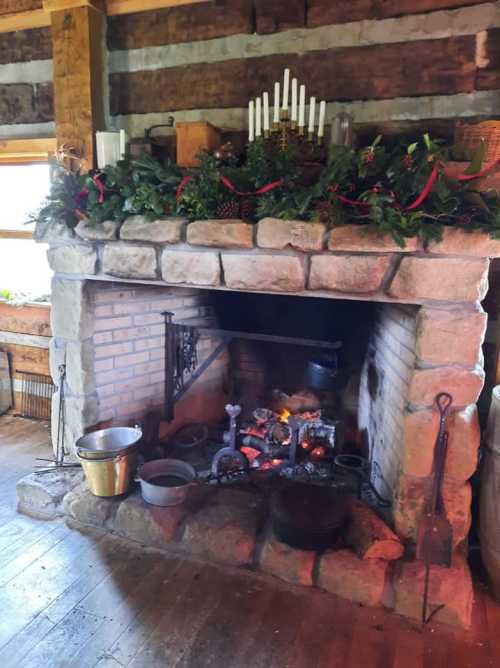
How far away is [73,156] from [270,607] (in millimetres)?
2529

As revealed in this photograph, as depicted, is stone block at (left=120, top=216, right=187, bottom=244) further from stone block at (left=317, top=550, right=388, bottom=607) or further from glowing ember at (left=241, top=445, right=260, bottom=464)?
stone block at (left=317, top=550, right=388, bottom=607)

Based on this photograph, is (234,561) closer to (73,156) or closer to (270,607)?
(270,607)

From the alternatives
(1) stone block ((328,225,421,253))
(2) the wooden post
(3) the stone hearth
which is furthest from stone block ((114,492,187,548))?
(2) the wooden post

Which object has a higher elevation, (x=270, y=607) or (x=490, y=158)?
(x=490, y=158)

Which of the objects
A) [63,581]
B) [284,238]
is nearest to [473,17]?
[284,238]

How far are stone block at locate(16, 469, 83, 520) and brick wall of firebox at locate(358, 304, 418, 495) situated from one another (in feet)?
5.67

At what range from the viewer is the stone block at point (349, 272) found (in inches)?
73.9

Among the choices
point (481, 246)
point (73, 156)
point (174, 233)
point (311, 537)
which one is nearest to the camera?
point (481, 246)

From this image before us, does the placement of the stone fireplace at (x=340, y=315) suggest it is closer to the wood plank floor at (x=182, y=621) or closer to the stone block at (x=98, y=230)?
the stone block at (x=98, y=230)

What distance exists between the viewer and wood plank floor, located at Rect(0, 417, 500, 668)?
1.68 metres

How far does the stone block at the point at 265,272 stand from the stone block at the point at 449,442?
30.2 inches

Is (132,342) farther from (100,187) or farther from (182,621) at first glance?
(182,621)

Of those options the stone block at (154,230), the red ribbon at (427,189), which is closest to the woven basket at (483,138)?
the red ribbon at (427,189)

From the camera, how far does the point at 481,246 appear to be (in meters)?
1.76
